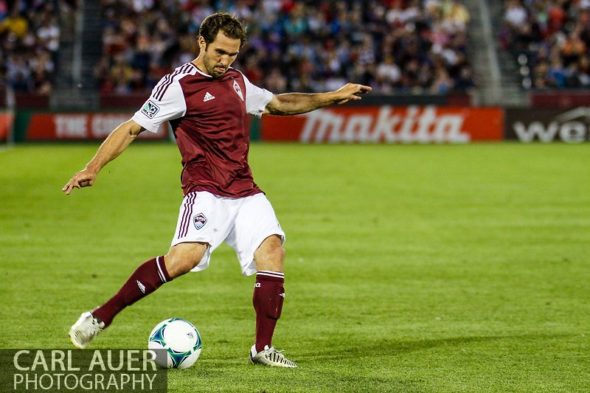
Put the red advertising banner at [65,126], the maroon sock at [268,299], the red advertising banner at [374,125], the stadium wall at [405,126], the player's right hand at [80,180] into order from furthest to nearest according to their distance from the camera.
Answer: the red advertising banner at [374,125], the stadium wall at [405,126], the red advertising banner at [65,126], the maroon sock at [268,299], the player's right hand at [80,180]

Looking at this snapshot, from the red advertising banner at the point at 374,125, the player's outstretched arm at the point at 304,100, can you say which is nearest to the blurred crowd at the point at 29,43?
the red advertising banner at the point at 374,125

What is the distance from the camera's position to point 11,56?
36438mm

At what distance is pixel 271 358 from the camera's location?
7.82 m

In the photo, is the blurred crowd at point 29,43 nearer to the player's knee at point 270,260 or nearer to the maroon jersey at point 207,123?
the maroon jersey at point 207,123

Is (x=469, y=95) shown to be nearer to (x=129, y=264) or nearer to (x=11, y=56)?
(x=11, y=56)

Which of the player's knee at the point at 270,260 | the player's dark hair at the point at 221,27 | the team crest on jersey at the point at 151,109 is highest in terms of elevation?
the player's dark hair at the point at 221,27

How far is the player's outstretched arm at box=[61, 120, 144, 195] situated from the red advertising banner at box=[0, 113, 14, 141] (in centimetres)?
2618

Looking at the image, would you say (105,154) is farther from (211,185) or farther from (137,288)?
(137,288)

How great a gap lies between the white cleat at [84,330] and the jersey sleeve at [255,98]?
1.72 metres

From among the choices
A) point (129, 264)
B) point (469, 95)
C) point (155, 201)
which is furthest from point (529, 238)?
point (469, 95)

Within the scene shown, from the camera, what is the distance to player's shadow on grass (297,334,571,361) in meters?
8.38

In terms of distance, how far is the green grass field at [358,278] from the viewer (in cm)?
795

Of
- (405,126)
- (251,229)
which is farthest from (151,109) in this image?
(405,126)

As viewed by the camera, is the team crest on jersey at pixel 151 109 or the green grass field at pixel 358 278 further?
the green grass field at pixel 358 278
